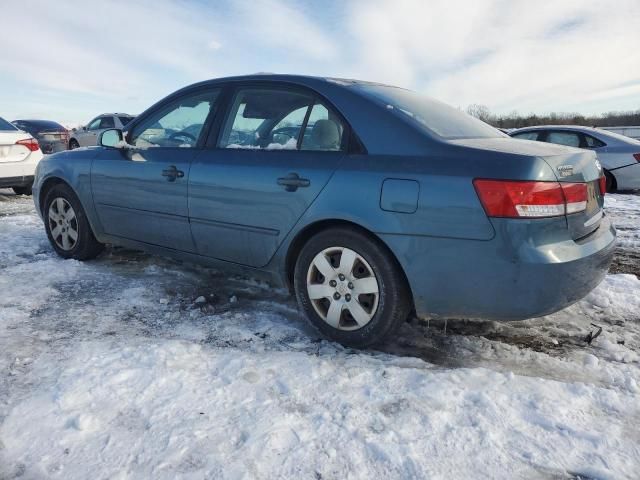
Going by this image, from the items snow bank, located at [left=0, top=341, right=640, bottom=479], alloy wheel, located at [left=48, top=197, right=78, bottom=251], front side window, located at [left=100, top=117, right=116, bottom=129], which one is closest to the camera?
snow bank, located at [left=0, top=341, right=640, bottom=479]

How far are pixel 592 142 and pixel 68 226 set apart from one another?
28.6 ft

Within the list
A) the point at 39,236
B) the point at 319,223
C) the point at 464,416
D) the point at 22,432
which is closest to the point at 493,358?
the point at 464,416

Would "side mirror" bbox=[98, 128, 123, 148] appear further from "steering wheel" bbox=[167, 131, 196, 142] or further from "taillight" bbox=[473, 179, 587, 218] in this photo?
"taillight" bbox=[473, 179, 587, 218]

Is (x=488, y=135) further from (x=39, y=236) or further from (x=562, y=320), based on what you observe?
(x=39, y=236)

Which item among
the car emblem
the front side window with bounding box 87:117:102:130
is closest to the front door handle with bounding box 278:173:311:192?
the car emblem

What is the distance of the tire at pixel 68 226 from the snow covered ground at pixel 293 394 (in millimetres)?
883

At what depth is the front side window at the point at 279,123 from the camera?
2938mm

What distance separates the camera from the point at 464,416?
7.00 feet

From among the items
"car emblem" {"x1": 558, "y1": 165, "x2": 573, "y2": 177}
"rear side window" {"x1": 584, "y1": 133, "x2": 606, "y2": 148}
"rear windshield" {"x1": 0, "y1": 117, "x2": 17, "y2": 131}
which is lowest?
"rear windshield" {"x1": 0, "y1": 117, "x2": 17, "y2": 131}

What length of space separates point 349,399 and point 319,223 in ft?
3.40

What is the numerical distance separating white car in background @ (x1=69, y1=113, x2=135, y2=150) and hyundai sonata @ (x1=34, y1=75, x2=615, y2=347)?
14973 millimetres

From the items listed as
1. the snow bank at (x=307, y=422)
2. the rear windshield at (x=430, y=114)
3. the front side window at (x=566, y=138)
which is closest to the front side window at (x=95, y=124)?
the front side window at (x=566, y=138)

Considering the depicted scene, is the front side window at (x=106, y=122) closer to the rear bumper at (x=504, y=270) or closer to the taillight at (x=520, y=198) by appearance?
the rear bumper at (x=504, y=270)

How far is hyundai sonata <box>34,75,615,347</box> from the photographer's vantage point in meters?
2.36
